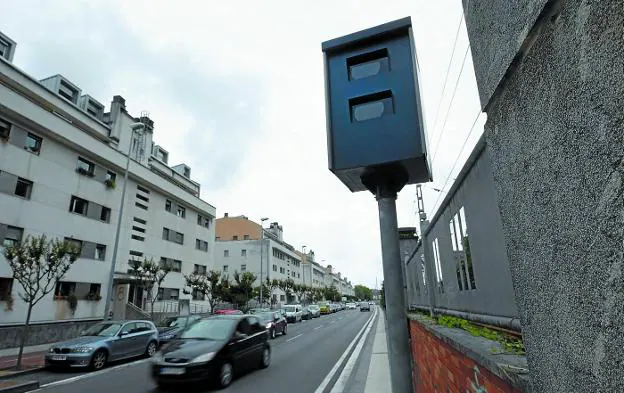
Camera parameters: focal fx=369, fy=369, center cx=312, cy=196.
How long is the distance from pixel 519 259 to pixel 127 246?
3043 centimetres

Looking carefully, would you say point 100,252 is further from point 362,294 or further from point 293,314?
point 362,294

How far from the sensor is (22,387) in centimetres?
917

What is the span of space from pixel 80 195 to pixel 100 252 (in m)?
4.04

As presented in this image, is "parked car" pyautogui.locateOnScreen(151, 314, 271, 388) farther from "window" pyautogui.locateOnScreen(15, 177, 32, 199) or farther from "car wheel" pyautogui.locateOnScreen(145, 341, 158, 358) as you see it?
"window" pyautogui.locateOnScreen(15, 177, 32, 199)

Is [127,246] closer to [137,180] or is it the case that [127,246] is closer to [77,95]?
[137,180]

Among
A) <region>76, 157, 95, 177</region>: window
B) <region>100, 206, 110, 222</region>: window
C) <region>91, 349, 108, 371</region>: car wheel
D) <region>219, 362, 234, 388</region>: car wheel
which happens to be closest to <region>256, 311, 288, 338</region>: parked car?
<region>91, 349, 108, 371</region>: car wheel

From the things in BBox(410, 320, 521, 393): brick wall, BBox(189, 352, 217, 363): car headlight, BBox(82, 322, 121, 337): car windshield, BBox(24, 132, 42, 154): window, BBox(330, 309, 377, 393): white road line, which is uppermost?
BBox(24, 132, 42, 154): window

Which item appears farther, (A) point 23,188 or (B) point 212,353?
(A) point 23,188

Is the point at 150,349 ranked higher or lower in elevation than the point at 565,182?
lower

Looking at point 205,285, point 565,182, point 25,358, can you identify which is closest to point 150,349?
point 25,358

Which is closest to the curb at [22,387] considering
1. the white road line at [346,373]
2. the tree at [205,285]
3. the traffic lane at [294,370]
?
the traffic lane at [294,370]

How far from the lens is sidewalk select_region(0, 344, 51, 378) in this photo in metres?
12.0

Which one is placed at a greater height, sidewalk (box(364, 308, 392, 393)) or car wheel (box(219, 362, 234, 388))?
car wheel (box(219, 362, 234, 388))

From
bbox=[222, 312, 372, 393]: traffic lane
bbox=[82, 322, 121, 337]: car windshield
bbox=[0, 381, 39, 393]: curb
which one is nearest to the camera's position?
bbox=[0, 381, 39, 393]: curb
